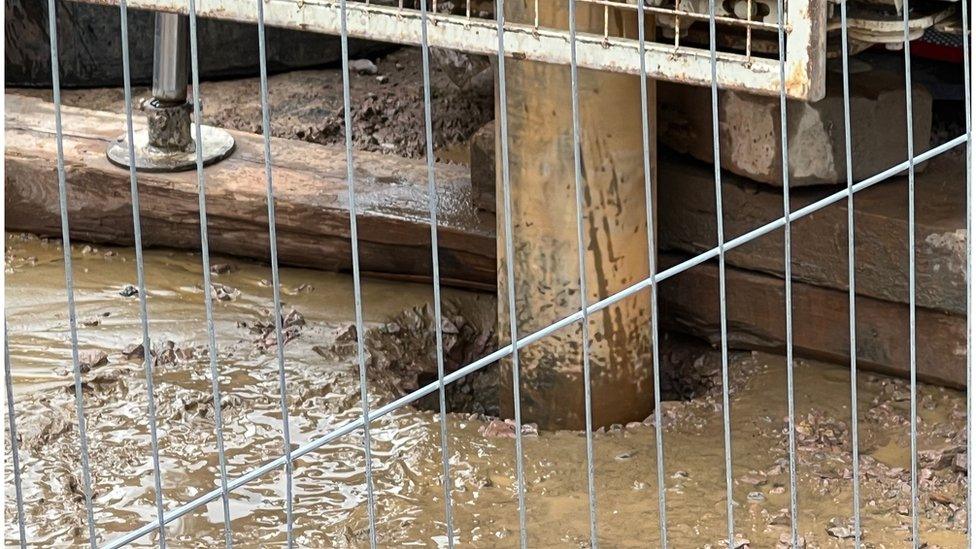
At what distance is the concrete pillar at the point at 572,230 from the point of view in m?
3.99

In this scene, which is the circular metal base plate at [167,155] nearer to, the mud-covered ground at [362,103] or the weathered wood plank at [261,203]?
the weathered wood plank at [261,203]

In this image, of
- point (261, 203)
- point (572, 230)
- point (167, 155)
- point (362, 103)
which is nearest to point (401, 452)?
point (572, 230)

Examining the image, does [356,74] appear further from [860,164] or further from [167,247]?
[860,164]

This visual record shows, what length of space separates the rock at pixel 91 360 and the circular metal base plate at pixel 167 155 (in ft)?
2.77

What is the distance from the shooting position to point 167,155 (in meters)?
5.29

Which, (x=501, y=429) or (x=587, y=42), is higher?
(x=587, y=42)

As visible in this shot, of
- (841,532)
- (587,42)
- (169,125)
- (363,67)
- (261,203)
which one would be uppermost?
(363,67)

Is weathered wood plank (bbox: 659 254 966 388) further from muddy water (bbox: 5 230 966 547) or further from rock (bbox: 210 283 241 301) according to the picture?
rock (bbox: 210 283 241 301)

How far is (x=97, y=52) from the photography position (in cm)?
673

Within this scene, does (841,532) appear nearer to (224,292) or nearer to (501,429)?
(501,429)

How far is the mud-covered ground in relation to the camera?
6133mm

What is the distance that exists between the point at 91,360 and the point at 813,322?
2.16 meters

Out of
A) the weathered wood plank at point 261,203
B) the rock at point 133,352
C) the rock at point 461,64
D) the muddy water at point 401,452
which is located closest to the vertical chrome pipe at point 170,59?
the weathered wood plank at point 261,203

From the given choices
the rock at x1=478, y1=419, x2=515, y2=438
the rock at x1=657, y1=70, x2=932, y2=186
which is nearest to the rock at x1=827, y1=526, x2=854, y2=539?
the rock at x1=478, y1=419, x2=515, y2=438
